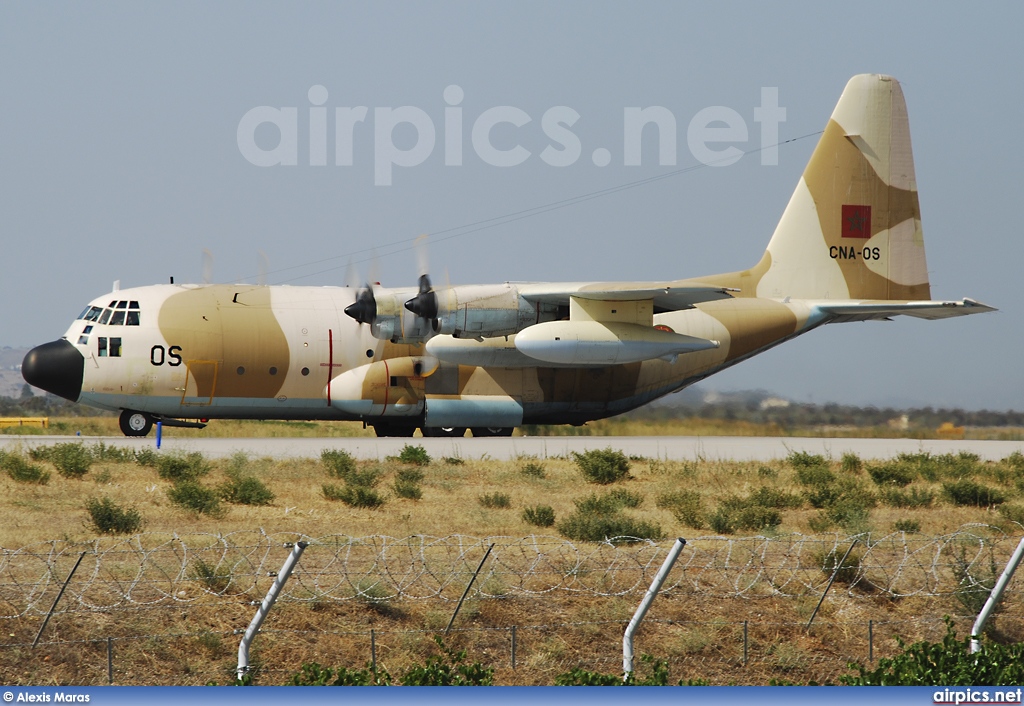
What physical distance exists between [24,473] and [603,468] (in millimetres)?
10932

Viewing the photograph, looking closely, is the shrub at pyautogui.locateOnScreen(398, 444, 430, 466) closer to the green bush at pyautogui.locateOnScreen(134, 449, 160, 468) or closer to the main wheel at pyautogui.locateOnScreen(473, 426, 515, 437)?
the green bush at pyautogui.locateOnScreen(134, 449, 160, 468)

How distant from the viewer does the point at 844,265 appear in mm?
33812

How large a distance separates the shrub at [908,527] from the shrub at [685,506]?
3017 millimetres

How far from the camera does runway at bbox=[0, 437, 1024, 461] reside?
87.8 ft

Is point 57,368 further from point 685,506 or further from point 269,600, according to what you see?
point 269,600

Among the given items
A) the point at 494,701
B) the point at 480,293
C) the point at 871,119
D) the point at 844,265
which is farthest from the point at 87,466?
the point at 871,119

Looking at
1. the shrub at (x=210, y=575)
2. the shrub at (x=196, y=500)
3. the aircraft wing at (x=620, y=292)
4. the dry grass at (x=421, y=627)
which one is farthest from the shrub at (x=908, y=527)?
the shrub at (x=196, y=500)

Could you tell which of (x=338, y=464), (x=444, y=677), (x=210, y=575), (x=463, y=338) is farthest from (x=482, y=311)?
(x=444, y=677)

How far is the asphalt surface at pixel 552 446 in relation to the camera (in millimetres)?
26812

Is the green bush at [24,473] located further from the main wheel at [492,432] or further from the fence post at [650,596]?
the fence post at [650,596]

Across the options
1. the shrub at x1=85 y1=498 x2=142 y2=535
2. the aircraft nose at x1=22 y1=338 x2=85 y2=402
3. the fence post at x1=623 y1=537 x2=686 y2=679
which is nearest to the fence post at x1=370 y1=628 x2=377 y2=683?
the fence post at x1=623 y1=537 x2=686 y2=679

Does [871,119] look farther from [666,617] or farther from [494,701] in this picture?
[494,701]

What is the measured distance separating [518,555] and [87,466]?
34.4 feet

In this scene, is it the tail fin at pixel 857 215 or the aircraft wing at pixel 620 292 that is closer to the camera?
the aircraft wing at pixel 620 292
